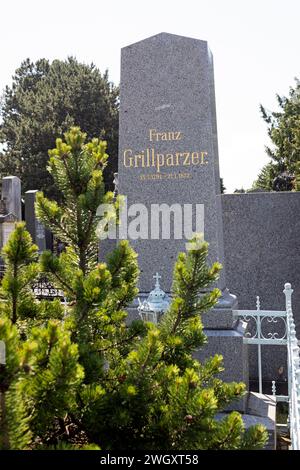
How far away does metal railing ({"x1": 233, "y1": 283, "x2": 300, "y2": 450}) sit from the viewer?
104 inches

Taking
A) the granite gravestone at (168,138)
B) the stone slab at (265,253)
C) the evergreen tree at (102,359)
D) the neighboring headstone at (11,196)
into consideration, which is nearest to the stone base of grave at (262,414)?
the granite gravestone at (168,138)

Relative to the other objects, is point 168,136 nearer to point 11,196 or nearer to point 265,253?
point 265,253

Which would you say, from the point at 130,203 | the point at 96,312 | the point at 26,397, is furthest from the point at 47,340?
the point at 130,203

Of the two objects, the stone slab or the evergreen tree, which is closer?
the evergreen tree

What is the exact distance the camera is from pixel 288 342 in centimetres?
440

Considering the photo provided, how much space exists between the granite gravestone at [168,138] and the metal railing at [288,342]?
46 centimetres

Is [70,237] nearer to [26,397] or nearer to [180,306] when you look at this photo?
[180,306]

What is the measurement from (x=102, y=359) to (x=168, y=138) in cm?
308

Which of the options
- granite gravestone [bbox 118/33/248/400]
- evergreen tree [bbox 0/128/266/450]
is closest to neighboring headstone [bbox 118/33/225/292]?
granite gravestone [bbox 118/33/248/400]

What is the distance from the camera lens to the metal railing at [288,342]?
2.65m

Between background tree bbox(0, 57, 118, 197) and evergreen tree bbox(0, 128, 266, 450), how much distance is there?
23.2 meters

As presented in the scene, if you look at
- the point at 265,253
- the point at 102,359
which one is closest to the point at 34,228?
the point at 265,253

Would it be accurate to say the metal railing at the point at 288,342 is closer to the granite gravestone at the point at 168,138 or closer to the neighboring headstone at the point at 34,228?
the granite gravestone at the point at 168,138

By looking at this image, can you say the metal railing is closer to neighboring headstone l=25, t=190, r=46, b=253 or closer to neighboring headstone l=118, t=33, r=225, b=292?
neighboring headstone l=118, t=33, r=225, b=292
